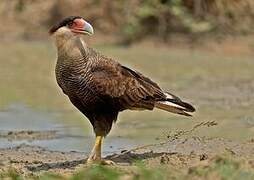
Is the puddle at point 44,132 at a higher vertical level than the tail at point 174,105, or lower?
lower

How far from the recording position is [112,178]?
5328 mm

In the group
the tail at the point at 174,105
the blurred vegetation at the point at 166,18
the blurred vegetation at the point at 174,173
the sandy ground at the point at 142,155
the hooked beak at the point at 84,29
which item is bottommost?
the blurred vegetation at the point at 174,173

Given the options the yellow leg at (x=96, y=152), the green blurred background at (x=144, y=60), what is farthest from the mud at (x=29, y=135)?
the yellow leg at (x=96, y=152)

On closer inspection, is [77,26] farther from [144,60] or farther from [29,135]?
[144,60]

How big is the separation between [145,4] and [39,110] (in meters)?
6.35

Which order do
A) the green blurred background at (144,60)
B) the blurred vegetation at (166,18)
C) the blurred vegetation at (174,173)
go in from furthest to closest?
1. the blurred vegetation at (166,18)
2. the green blurred background at (144,60)
3. the blurred vegetation at (174,173)

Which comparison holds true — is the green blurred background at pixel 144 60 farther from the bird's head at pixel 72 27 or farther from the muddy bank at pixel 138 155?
the bird's head at pixel 72 27

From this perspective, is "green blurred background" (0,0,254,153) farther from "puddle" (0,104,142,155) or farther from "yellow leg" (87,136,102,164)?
"yellow leg" (87,136,102,164)

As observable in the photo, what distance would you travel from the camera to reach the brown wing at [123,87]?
720 centimetres

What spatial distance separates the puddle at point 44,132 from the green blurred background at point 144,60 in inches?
0.4

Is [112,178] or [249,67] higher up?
[249,67]

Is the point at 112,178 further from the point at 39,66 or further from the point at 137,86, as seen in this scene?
the point at 39,66

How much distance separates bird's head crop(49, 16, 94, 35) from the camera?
710 cm

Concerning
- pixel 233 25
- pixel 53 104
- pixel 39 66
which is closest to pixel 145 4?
pixel 233 25
